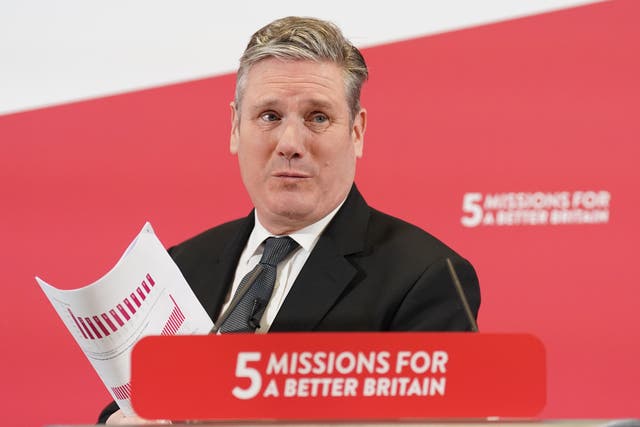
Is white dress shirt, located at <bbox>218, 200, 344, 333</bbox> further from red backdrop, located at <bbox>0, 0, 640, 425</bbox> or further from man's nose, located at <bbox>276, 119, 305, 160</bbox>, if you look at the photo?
red backdrop, located at <bbox>0, 0, 640, 425</bbox>

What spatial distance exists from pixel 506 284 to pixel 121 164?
1207mm

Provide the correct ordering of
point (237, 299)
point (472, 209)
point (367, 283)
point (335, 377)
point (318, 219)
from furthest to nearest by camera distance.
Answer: point (472, 209) < point (318, 219) < point (367, 283) < point (237, 299) < point (335, 377)

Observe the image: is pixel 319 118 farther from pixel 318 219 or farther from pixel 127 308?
pixel 127 308

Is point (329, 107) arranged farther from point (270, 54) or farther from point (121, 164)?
point (121, 164)

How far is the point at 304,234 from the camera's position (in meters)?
1.89

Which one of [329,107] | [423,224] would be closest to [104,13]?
[423,224]

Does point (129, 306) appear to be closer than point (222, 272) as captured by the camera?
Yes

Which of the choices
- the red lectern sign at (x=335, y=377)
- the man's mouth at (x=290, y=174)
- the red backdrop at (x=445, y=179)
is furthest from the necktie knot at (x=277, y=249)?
the red backdrop at (x=445, y=179)

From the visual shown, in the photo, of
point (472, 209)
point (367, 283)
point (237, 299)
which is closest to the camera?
point (237, 299)

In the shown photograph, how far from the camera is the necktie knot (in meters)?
1.87

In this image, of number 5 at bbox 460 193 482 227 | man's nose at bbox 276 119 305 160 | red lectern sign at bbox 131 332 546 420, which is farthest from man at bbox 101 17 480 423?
number 5 at bbox 460 193 482 227

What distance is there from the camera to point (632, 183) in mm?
2668

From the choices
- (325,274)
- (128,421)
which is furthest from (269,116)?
(128,421)

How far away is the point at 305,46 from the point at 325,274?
1.39ft
